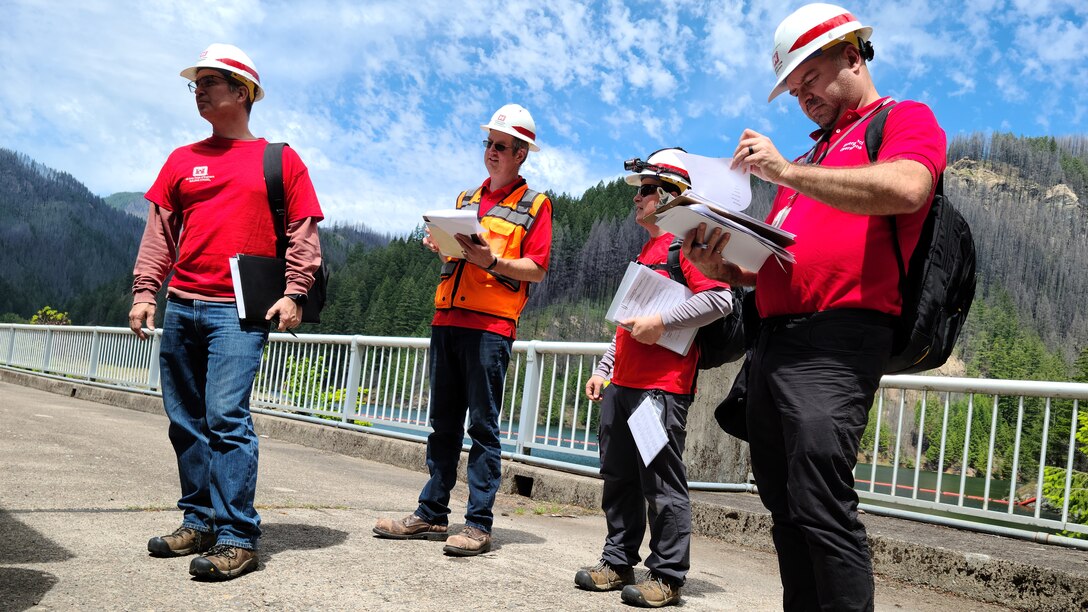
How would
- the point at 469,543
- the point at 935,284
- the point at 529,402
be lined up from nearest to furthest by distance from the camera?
the point at 935,284 → the point at 469,543 → the point at 529,402

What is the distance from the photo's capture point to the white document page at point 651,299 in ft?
11.1

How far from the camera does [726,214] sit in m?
2.12

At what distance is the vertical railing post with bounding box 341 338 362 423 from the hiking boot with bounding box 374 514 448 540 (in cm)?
541

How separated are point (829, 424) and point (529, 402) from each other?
209 inches

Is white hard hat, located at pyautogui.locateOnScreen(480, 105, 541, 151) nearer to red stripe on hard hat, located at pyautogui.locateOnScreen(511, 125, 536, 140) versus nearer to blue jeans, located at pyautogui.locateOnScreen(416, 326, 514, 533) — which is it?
red stripe on hard hat, located at pyautogui.locateOnScreen(511, 125, 536, 140)

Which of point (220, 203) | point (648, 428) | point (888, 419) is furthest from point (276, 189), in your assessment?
point (888, 419)

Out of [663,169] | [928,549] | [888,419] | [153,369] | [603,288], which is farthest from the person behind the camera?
[603,288]

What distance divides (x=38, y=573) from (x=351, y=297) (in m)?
104

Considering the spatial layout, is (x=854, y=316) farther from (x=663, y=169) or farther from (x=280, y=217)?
(x=280, y=217)

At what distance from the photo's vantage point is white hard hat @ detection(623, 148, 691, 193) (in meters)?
3.27

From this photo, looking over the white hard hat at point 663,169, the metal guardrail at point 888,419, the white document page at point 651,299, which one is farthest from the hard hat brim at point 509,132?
the metal guardrail at point 888,419

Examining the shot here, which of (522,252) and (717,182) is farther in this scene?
(522,252)

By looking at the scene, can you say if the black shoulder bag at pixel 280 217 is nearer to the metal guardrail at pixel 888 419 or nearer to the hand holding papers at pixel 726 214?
the hand holding papers at pixel 726 214

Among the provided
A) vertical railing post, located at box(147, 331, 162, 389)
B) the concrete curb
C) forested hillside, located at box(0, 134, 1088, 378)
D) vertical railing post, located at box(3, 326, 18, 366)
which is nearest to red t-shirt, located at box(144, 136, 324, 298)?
the concrete curb
